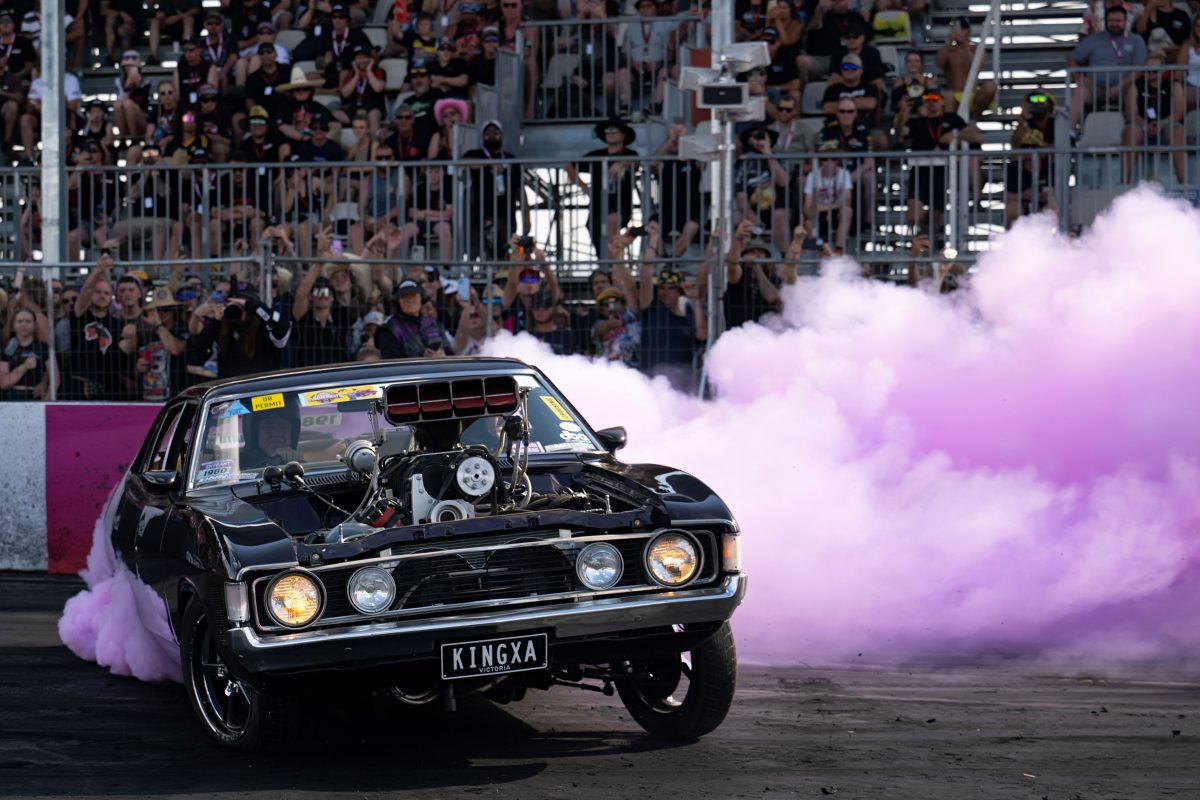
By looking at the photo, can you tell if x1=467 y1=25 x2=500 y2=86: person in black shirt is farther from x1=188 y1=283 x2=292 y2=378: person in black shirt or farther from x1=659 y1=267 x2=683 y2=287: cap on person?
x1=659 y1=267 x2=683 y2=287: cap on person

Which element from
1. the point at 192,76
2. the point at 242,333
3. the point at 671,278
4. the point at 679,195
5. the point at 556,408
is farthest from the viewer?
the point at 192,76

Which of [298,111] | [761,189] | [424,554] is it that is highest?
[298,111]

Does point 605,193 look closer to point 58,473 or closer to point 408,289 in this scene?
point 408,289

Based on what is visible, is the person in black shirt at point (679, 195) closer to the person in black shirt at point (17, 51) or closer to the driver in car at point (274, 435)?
the driver in car at point (274, 435)

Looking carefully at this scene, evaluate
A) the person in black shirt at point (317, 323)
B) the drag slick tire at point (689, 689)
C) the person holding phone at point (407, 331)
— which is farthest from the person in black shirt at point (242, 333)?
the drag slick tire at point (689, 689)

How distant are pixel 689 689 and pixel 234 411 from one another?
2.16m

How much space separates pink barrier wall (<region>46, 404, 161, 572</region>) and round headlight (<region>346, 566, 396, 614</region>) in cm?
643

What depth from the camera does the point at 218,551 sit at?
6.06 metres

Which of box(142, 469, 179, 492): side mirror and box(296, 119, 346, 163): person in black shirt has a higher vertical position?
box(296, 119, 346, 163): person in black shirt

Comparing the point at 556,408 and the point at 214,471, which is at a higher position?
the point at 556,408

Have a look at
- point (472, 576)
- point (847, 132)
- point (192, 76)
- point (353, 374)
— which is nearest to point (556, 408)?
point (353, 374)

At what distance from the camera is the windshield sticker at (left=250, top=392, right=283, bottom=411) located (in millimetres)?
7176

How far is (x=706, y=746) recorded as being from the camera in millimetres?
6340

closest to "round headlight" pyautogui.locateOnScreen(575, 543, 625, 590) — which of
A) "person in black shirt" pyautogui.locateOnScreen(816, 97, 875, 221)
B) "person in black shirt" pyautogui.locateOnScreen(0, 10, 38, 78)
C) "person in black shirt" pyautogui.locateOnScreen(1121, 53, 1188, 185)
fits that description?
"person in black shirt" pyautogui.locateOnScreen(1121, 53, 1188, 185)
